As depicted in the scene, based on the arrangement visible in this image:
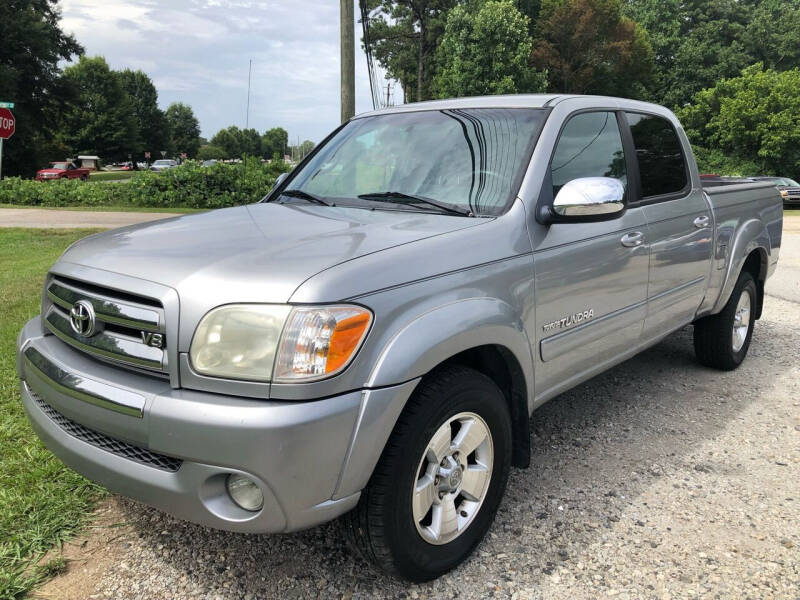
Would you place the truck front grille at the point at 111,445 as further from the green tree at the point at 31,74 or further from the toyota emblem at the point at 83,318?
the green tree at the point at 31,74

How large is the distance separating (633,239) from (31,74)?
4384cm

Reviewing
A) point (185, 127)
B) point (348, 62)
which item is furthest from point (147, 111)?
point (348, 62)

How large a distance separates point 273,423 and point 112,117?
69.4 metres

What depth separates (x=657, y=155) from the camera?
395cm

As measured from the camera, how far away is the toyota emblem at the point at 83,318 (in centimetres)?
225

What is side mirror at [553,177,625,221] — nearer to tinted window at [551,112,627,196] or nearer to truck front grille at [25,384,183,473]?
tinted window at [551,112,627,196]

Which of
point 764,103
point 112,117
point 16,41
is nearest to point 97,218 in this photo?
point 16,41

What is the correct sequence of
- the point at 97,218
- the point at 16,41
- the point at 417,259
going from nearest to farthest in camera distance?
1. the point at 417,259
2. the point at 97,218
3. the point at 16,41

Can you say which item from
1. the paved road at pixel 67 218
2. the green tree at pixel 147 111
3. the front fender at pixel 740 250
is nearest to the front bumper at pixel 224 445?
the front fender at pixel 740 250

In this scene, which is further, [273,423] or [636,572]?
[636,572]

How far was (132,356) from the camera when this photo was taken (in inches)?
83.1

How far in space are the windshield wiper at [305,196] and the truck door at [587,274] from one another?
3.56 ft

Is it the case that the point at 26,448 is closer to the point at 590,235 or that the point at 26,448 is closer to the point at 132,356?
the point at 132,356

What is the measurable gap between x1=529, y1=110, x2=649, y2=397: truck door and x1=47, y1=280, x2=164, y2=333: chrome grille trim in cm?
147
